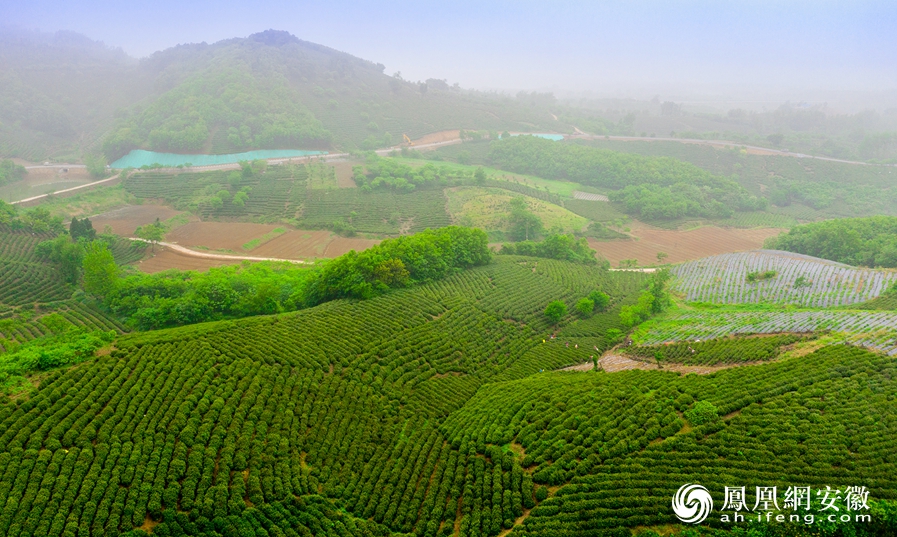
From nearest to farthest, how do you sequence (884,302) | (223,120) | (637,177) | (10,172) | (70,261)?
(884,302), (70,261), (10,172), (637,177), (223,120)

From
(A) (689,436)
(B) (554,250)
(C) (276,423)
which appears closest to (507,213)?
(B) (554,250)

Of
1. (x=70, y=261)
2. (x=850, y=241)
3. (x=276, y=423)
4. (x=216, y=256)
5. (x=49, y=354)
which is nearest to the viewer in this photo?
(x=276, y=423)

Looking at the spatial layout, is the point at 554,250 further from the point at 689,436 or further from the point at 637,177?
the point at 637,177

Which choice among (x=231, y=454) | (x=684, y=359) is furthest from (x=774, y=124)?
(x=231, y=454)

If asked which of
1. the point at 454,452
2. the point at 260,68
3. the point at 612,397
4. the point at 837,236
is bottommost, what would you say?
the point at 454,452

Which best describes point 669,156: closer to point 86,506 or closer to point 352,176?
point 352,176

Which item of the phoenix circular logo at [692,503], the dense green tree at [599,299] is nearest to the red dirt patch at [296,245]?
the dense green tree at [599,299]

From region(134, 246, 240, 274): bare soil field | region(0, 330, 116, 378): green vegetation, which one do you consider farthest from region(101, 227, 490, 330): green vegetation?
region(134, 246, 240, 274): bare soil field
